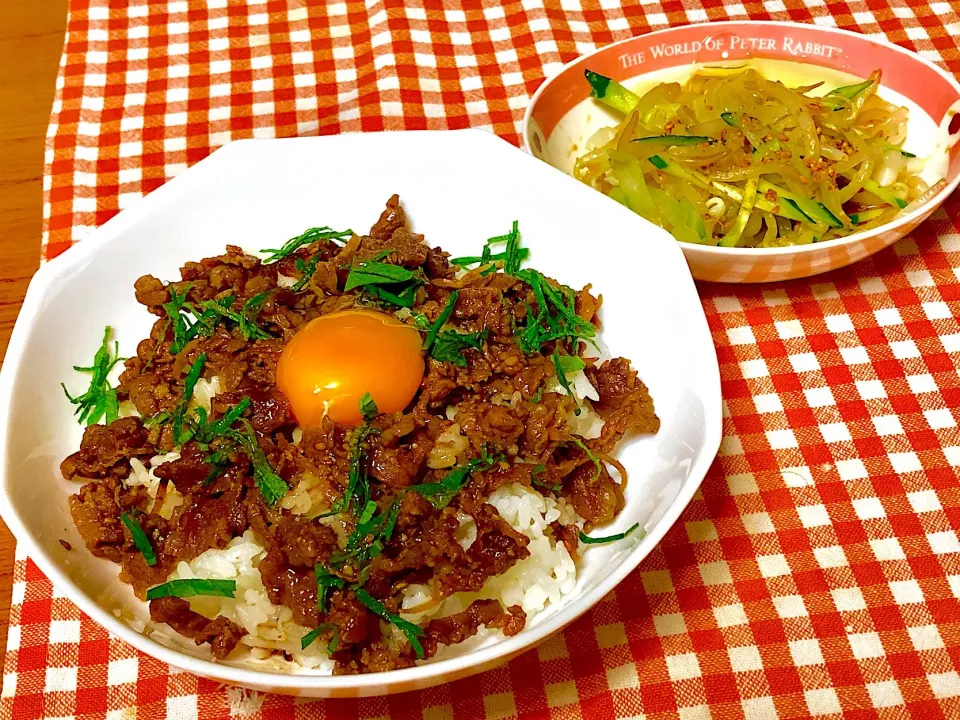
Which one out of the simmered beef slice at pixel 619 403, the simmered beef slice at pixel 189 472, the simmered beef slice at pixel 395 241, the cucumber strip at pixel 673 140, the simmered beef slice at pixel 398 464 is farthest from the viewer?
the cucumber strip at pixel 673 140

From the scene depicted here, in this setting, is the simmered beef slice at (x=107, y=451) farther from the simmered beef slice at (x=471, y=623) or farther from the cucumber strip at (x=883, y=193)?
the cucumber strip at (x=883, y=193)

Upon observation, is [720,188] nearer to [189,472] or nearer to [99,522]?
[189,472]

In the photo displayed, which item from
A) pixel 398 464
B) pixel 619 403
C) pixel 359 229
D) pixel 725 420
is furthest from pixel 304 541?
pixel 725 420

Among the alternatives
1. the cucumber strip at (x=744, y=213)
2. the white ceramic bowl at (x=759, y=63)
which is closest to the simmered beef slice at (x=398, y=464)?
the white ceramic bowl at (x=759, y=63)

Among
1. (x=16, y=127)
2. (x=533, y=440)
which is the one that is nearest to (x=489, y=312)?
(x=533, y=440)

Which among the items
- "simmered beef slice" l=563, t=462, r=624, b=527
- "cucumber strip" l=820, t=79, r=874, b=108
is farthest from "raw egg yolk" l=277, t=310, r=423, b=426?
"cucumber strip" l=820, t=79, r=874, b=108

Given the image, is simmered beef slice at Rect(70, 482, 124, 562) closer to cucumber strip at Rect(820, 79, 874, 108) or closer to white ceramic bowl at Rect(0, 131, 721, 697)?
white ceramic bowl at Rect(0, 131, 721, 697)
